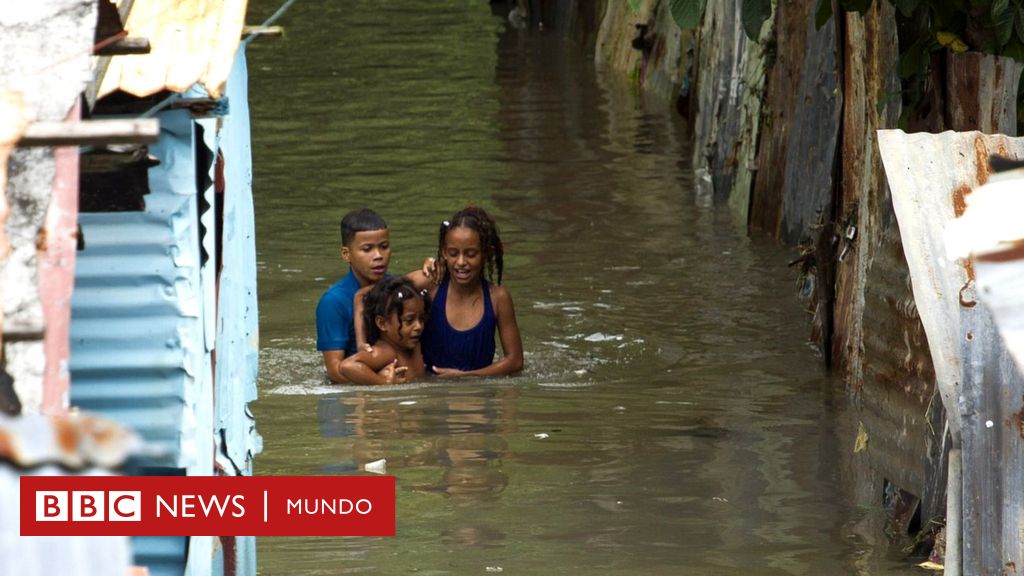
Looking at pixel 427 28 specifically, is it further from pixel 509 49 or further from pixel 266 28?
pixel 266 28

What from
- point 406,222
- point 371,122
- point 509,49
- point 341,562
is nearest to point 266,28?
point 341,562

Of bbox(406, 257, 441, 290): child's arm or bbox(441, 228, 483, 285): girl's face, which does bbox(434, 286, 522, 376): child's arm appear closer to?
bbox(441, 228, 483, 285): girl's face

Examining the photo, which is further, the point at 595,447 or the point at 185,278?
the point at 595,447

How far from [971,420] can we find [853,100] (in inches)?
168

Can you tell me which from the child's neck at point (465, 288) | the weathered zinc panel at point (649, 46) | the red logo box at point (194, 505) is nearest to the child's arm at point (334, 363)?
the child's neck at point (465, 288)

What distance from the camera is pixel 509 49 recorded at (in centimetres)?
2364

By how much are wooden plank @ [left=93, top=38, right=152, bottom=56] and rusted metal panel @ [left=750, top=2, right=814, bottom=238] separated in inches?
309

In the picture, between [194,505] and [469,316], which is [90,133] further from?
[469,316]

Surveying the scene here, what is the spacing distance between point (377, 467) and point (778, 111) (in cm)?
566

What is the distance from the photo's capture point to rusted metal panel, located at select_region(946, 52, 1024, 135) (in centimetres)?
611

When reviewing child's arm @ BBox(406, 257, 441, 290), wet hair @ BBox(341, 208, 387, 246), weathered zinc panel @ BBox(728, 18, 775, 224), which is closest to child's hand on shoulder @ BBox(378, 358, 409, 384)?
child's arm @ BBox(406, 257, 441, 290)

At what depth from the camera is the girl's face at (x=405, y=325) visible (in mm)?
8969

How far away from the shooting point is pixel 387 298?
8922mm

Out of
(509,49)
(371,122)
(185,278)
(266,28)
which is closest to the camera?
(185,278)
